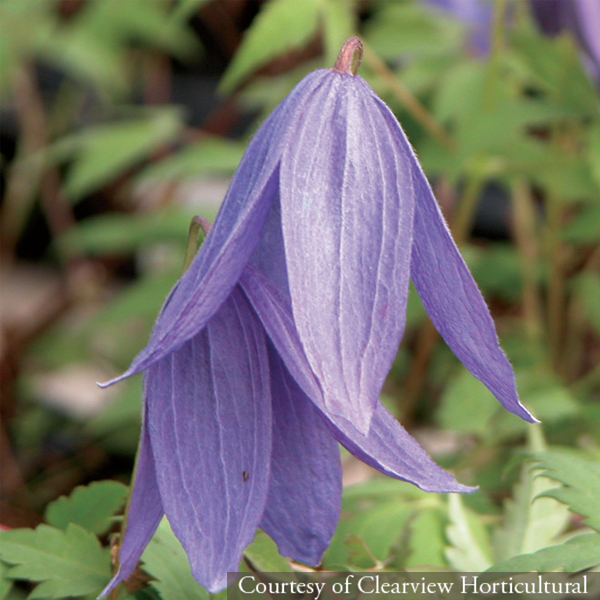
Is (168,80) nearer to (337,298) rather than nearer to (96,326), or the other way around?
(96,326)

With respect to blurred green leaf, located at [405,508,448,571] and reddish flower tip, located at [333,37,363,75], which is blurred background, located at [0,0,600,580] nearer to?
blurred green leaf, located at [405,508,448,571]

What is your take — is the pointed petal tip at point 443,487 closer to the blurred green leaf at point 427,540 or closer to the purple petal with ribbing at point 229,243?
the purple petal with ribbing at point 229,243

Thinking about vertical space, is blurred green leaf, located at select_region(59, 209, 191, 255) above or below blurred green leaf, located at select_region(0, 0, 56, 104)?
below

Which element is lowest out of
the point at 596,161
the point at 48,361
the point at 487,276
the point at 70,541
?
the point at 48,361

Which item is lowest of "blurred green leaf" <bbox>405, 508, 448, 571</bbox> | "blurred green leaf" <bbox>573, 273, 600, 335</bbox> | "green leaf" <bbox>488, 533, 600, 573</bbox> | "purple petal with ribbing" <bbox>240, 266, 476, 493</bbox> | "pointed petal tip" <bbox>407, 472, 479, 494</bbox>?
"blurred green leaf" <bbox>573, 273, 600, 335</bbox>

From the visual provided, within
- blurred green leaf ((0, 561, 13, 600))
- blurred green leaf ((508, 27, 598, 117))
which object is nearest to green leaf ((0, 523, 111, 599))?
blurred green leaf ((0, 561, 13, 600))

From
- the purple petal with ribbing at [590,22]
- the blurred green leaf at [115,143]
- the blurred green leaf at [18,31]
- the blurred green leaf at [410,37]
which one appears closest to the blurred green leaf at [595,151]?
the purple petal with ribbing at [590,22]

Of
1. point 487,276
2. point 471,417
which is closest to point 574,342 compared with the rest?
point 487,276
